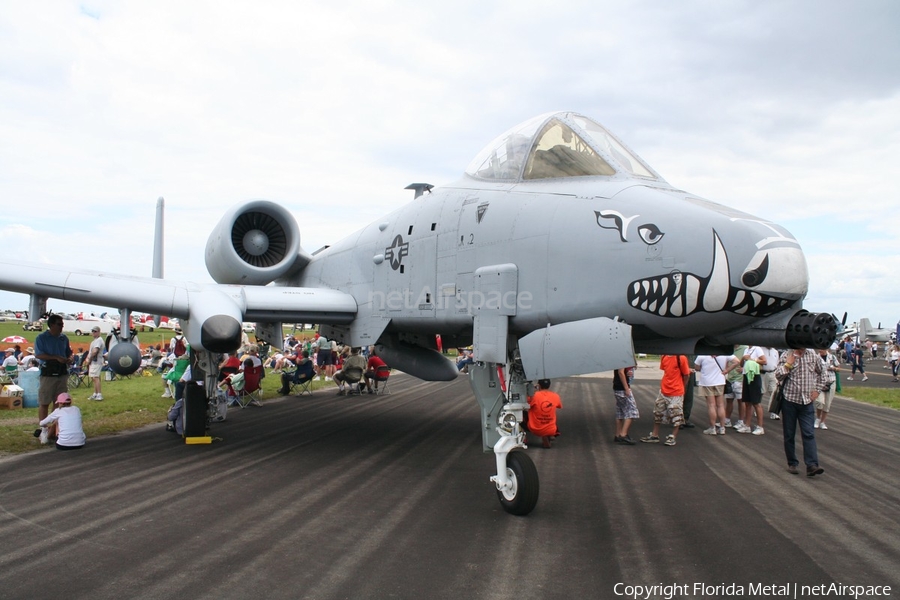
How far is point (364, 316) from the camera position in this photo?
362 inches

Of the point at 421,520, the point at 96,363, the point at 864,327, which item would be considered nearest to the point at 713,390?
the point at 421,520

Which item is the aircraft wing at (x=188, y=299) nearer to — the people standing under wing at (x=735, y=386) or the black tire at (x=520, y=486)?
the black tire at (x=520, y=486)

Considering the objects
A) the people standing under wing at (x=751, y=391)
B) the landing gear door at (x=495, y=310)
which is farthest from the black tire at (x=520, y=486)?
the people standing under wing at (x=751, y=391)

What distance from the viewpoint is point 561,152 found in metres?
6.53

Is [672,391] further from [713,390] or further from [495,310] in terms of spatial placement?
[495,310]

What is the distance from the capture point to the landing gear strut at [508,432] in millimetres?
5539

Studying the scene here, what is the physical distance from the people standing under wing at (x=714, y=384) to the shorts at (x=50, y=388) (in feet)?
33.4

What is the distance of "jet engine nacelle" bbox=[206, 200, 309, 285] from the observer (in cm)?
1090

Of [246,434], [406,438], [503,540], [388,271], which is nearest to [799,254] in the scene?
[503,540]

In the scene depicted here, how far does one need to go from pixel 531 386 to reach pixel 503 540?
173 cm

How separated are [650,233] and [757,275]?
91cm

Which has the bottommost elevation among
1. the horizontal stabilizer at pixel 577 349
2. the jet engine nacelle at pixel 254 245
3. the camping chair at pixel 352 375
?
the camping chair at pixel 352 375

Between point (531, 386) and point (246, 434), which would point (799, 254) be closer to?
point (531, 386)

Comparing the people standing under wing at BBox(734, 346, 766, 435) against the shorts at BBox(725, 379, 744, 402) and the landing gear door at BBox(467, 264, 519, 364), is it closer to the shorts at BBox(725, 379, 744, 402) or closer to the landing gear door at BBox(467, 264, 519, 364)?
the shorts at BBox(725, 379, 744, 402)
